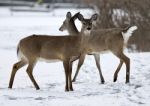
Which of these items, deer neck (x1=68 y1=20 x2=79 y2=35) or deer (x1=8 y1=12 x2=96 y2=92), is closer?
deer (x1=8 y1=12 x2=96 y2=92)

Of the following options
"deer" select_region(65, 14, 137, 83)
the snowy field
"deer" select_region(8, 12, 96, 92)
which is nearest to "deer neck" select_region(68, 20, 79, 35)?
"deer" select_region(65, 14, 137, 83)

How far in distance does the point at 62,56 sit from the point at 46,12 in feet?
149

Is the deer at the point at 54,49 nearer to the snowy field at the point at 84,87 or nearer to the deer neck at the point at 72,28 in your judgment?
the snowy field at the point at 84,87

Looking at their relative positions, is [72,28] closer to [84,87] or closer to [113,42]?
[113,42]

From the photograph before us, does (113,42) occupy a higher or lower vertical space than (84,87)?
higher

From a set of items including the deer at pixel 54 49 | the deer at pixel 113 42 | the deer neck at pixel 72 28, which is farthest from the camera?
the deer neck at pixel 72 28

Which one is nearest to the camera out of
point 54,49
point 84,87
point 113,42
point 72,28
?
point 54,49

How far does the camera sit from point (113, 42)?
38.6 ft

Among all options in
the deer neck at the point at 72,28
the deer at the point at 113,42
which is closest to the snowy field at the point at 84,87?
the deer at the point at 113,42

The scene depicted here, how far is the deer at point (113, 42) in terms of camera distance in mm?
11703

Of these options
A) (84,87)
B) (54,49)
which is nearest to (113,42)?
(84,87)

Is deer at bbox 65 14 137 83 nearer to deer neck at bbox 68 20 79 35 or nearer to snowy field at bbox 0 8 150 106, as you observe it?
snowy field at bbox 0 8 150 106

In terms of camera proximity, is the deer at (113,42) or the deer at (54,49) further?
the deer at (113,42)

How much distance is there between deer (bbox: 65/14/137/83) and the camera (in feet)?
38.4
